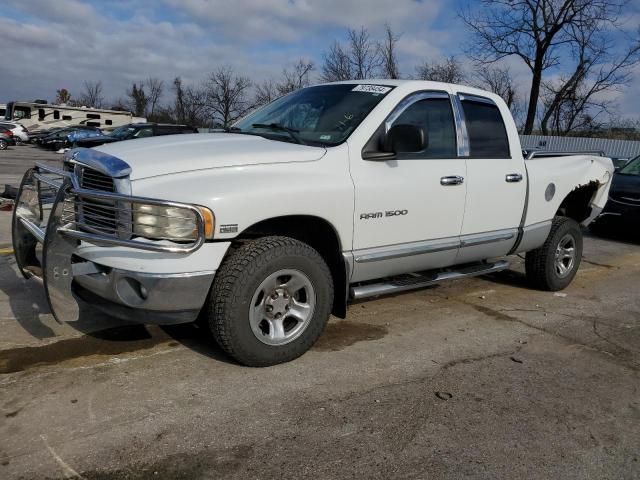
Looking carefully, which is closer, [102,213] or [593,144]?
[102,213]

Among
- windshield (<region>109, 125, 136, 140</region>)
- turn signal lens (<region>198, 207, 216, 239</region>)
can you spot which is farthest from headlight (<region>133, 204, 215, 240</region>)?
windshield (<region>109, 125, 136, 140</region>)

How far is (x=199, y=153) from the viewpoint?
3.49m

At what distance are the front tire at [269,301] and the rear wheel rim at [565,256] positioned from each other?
10.7 ft

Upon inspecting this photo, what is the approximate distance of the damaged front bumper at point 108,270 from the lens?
3.13 metres

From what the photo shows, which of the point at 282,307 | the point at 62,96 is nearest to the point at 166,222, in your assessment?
the point at 282,307

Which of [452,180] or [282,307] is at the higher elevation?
[452,180]

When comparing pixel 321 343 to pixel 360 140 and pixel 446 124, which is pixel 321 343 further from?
pixel 446 124

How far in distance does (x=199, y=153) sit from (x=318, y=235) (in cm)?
102

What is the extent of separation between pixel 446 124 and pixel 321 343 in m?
2.05

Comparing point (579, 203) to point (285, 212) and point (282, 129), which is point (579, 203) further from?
point (285, 212)

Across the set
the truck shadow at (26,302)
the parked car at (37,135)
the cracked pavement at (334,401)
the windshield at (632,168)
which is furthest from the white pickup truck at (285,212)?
the parked car at (37,135)

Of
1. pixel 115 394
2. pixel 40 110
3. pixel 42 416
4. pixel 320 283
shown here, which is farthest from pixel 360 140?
pixel 40 110

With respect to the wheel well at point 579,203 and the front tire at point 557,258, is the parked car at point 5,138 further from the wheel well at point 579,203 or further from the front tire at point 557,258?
the front tire at point 557,258

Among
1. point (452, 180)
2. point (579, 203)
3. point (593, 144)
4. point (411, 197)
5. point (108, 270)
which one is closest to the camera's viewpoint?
point (108, 270)
